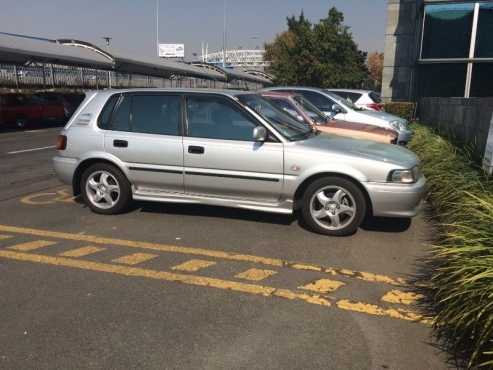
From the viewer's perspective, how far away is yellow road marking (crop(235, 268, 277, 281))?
4055 mm

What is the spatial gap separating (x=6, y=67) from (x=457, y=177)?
2809 centimetres

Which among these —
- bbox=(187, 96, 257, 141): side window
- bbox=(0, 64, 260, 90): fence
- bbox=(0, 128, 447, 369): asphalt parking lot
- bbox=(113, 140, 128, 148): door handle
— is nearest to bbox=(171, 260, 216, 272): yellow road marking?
bbox=(0, 128, 447, 369): asphalt parking lot

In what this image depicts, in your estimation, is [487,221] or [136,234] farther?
[136,234]

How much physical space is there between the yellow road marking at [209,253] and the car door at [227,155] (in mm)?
919

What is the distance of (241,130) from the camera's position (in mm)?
5340

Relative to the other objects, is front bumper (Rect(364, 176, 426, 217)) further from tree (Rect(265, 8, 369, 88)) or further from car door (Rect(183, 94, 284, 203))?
tree (Rect(265, 8, 369, 88))

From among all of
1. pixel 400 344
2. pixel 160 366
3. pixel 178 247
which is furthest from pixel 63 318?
pixel 400 344

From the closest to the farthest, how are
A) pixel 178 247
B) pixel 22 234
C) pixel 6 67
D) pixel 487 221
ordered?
pixel 487 221
pixel 178 247
pixel 22 234
pixel 6 67

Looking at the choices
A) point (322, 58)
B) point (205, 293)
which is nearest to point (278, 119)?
point (205, 293)

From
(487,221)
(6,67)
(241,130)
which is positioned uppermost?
(6,67)

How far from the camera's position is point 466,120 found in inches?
345

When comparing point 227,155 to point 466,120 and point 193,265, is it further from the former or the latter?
point 466,120

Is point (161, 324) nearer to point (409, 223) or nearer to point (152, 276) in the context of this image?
point (152, 276)

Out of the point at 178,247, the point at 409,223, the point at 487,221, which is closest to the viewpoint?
the point at 487,221
